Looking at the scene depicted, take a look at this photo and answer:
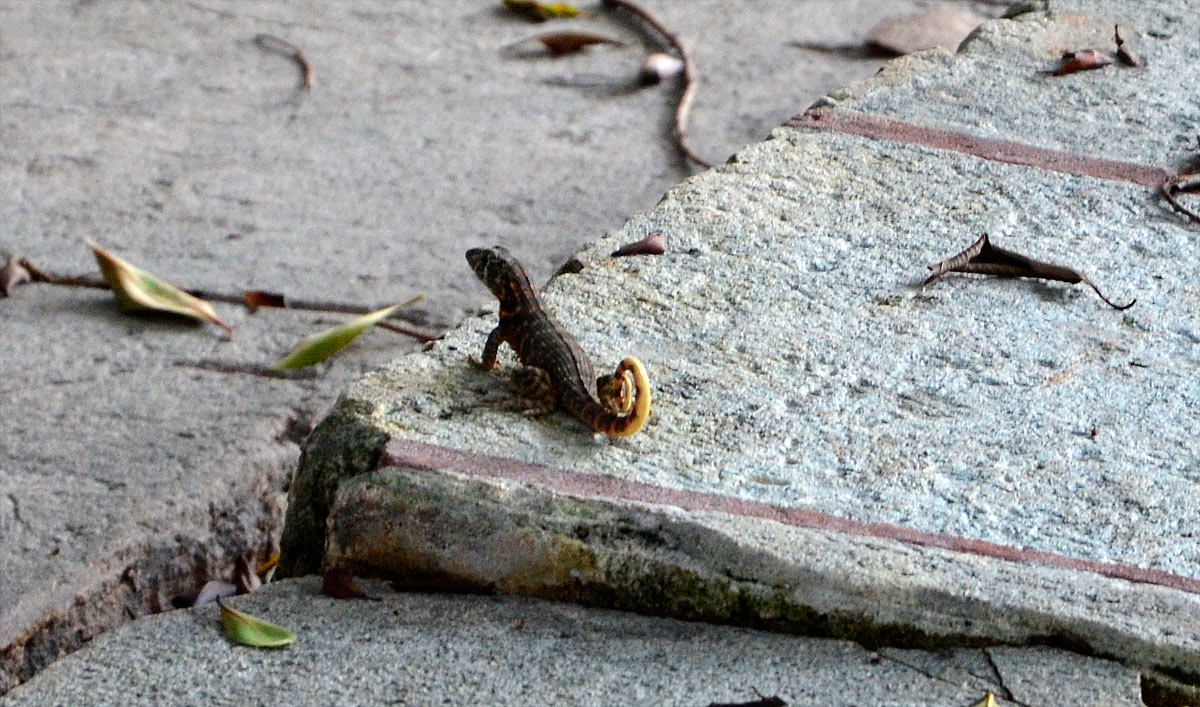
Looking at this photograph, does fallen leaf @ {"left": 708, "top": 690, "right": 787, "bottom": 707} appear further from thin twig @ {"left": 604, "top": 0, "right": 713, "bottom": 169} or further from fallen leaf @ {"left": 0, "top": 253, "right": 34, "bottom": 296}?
thin twig @ {"left": 604, "top": 0, "right": 713, "bottom": 169}

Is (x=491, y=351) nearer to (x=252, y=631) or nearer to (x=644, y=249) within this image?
(x=644, y=249)

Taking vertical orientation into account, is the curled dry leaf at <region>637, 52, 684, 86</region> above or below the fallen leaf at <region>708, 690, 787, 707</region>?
below

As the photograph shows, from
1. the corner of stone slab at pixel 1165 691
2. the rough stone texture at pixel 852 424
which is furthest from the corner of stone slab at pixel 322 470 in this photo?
the corner of stone slab at pixel 1165 691

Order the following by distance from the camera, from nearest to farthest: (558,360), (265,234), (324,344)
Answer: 1. (558,360)
2. (324,344)
3. (265,234)

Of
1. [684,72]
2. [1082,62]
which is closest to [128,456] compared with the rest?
[1082,62]

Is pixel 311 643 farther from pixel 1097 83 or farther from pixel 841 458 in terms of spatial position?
pixel 1097 83

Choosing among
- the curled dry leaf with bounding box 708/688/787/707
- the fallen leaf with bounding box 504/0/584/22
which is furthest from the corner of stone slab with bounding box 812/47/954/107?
the fallen leaf with bounding box 504/0/584/22
